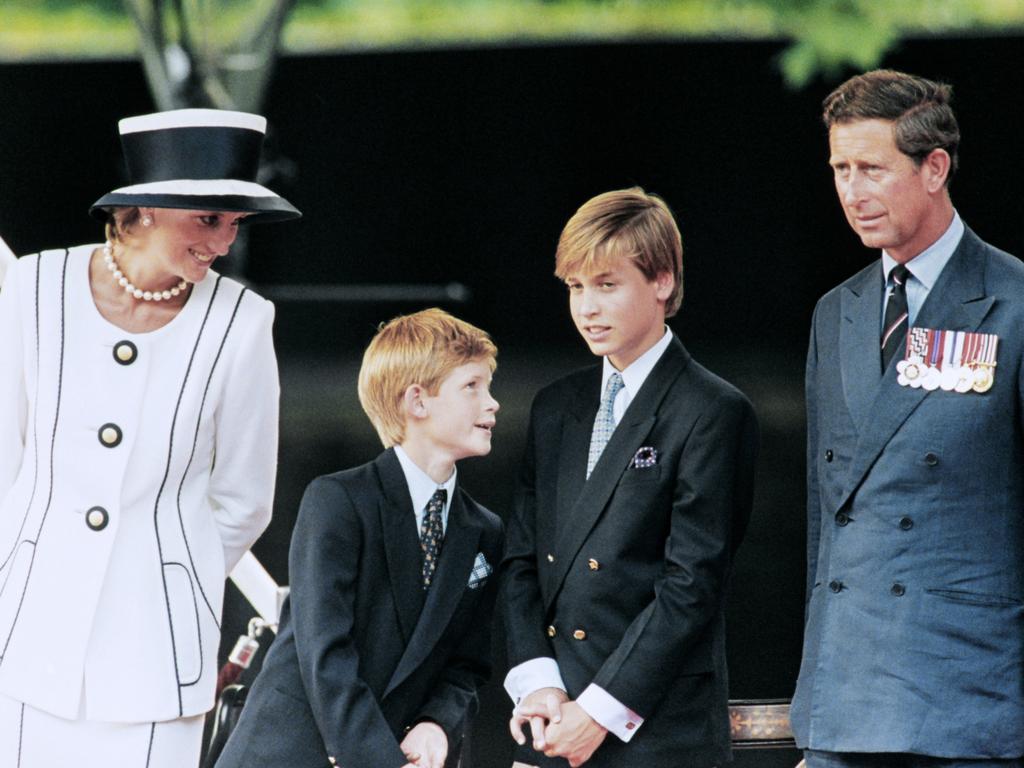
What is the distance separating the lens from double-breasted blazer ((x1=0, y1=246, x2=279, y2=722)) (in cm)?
282

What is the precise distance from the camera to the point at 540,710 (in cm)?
293

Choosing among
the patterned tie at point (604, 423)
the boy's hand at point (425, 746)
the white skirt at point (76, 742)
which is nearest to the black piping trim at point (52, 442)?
the white skirt at point (76, 742)

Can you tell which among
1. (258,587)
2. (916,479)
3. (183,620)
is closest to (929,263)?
(916,479)

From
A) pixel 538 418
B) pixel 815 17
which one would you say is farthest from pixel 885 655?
pixel 815 17

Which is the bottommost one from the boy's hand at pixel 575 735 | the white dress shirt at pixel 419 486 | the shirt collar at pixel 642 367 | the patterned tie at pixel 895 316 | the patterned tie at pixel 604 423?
the boy's hand at pixel 575 735

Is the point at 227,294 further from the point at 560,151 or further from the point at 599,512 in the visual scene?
the point at 560,151

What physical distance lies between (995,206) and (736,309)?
80.5 inches

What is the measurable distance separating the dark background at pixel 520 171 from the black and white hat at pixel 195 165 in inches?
392

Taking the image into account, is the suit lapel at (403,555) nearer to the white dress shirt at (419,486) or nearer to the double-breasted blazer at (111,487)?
the white dress shirt at (419,486)

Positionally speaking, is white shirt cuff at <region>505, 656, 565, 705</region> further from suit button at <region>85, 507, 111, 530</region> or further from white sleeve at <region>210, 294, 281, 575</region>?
suit button at <region>85, 507, 111, 530</region>

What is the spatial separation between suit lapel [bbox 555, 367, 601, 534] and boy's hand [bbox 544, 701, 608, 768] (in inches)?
12.7

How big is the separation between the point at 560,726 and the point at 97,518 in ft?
2.69

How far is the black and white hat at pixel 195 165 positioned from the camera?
113 inches

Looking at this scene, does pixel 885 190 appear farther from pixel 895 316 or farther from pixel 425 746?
pixel 425 746
